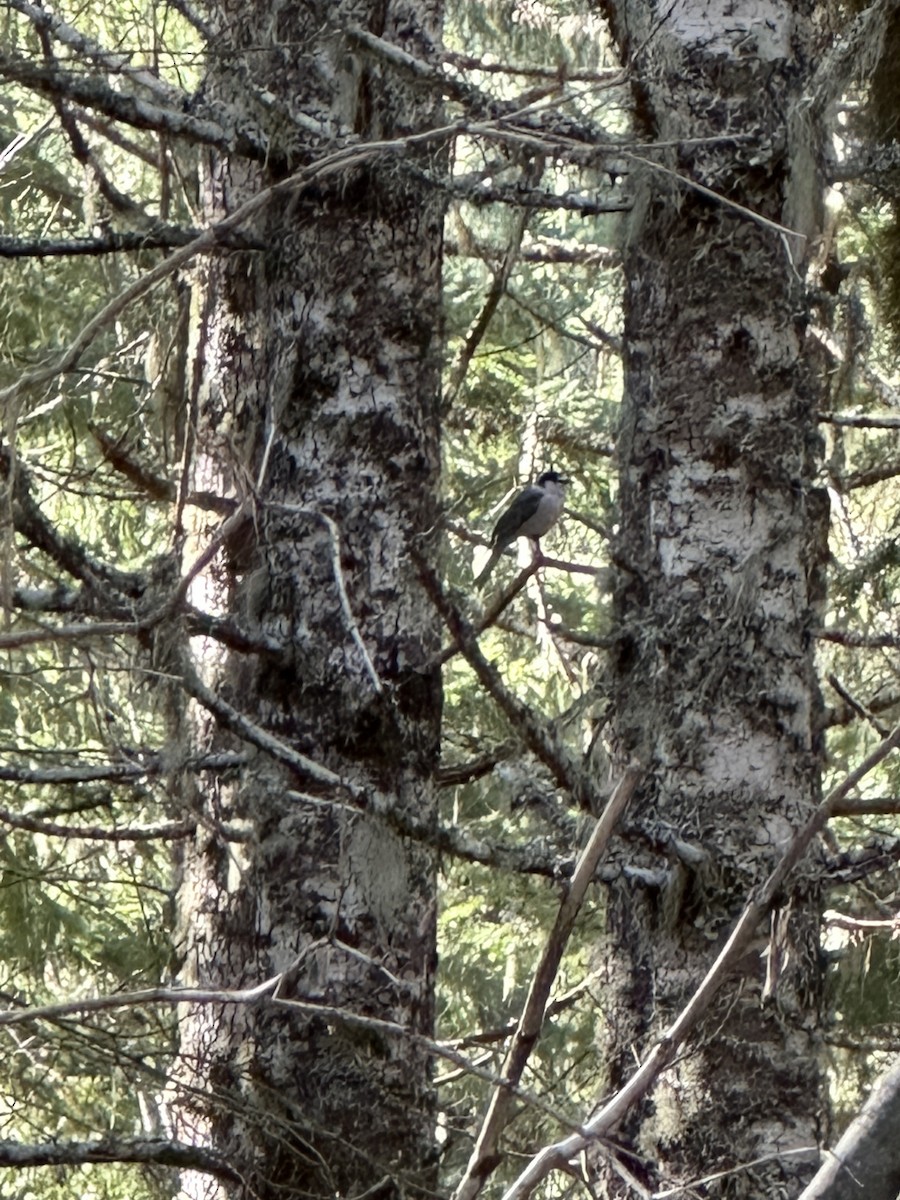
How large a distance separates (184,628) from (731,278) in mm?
1918

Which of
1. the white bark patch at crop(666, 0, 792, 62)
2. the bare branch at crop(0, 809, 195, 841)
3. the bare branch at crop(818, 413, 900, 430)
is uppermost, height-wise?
the white bark patch at crop(666, 0, 792, 62)

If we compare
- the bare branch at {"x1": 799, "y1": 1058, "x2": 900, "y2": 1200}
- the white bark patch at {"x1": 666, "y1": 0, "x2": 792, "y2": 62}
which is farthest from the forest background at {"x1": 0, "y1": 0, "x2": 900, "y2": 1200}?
the bare branch at {"x1": 799, "y1": 1058, "x2": 900, "y2": 1200}

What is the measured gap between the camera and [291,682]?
141 inches

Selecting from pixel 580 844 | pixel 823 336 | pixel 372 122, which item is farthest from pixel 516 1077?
pixel 823 336

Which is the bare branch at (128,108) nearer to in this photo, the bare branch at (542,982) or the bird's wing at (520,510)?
the bare branch at (542,982)

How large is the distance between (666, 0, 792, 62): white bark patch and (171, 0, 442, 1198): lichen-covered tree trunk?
67cm

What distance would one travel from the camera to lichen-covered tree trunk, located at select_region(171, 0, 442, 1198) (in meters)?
3.44

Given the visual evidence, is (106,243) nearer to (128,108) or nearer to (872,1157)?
(128,108)

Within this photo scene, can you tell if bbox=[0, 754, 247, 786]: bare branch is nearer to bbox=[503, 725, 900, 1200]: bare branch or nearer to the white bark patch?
bbox=[503, 725, 900, 1200]: bare branch

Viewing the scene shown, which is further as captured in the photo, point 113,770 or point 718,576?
point 718,576

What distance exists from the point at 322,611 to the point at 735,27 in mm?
1850

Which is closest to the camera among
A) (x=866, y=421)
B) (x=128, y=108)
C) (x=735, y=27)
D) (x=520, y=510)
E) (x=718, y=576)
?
(x=128, y=108)

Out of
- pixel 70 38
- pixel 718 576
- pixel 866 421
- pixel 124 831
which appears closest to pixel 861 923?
pixel 718 576

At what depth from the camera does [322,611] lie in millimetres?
3600
